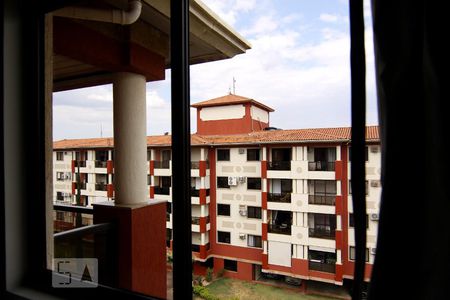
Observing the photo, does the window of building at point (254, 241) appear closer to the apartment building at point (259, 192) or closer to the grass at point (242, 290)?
the apartment building at point (259, 192)

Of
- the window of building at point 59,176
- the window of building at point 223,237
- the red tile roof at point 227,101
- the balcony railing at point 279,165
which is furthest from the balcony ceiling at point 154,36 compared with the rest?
the window of building at point 223,237

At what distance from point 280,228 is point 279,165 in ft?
1.07

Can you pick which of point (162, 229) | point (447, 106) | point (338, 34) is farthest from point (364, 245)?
point (162, 229)

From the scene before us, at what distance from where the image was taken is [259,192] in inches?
65.8

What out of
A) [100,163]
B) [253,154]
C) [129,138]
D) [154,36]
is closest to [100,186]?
[100,163]

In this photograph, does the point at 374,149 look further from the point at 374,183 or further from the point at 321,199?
the point at 321,199

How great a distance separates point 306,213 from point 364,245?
73 cm

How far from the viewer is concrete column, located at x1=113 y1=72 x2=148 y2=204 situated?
7.29 ft

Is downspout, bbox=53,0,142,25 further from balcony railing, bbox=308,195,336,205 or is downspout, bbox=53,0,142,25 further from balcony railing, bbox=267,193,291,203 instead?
balcony railing, bbox=308,195,336,205

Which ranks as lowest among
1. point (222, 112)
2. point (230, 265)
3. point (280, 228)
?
point (230, 265)

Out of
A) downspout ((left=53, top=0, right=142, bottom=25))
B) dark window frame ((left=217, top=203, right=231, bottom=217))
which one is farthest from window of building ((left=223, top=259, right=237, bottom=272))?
A: downspout ((left=53, top=0, right=142, bottom=25))

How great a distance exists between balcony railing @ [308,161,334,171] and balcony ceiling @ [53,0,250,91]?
97 centimetres

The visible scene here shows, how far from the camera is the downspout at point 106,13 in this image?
1.62 meters

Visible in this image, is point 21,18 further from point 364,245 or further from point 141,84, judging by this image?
point 364,245
